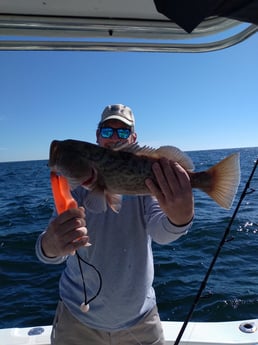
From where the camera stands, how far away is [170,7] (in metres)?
1.76

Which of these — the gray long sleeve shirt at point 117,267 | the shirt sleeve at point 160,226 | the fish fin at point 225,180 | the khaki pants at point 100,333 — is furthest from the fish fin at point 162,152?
the khaki pants at point 100,333

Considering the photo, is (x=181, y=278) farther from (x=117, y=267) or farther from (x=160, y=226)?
(x=160, y=226)

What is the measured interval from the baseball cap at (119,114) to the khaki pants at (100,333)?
1.49 m

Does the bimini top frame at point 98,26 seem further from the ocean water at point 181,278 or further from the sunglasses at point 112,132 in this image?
the ocean water at point 181,278

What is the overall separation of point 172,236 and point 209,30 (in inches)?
66.9

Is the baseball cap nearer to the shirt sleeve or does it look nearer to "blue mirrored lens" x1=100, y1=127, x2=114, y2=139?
"blue mirrored lens" x1=100, y1=127, x2=114, y2=139

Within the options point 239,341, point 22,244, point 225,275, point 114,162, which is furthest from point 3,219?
point 114,162

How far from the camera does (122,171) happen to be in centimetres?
213

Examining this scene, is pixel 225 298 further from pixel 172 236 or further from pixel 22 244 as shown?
pixel 22 244

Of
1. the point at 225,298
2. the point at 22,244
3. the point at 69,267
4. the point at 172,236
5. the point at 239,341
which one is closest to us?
the point at 172,236

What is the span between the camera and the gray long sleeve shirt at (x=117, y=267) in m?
2.70

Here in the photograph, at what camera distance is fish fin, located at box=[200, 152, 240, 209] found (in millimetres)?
2133

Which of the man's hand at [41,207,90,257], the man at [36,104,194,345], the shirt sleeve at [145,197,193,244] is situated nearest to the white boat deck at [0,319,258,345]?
the man at [36,104,194,345]

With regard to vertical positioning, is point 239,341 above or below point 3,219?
above
